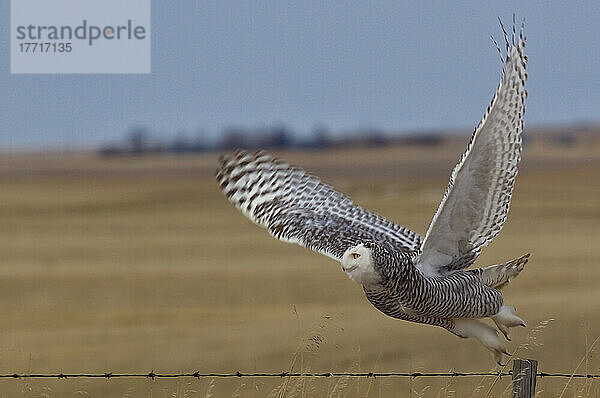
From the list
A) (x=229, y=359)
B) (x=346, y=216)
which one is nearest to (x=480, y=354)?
(x=229, y=359)

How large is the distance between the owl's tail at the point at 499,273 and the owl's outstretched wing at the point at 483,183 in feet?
0.40

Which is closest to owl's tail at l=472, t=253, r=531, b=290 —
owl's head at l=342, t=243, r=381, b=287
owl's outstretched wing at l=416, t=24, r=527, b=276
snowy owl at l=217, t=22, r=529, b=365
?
snowy owl at l=217, t=22, r=529, b=365

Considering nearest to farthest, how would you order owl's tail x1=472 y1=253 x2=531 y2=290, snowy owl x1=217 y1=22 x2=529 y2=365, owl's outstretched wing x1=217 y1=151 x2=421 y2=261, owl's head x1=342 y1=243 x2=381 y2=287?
1. owl's head x1=342 y1=243 x2=381 y2=287
2. snowy owl x1=217 y1=22 x2=529 y2=365
3. owl's tail x1=472 y1=253 x2=531 y2=290
4. owl's outstretched wing x1=217 y1=151 x2=421 y2=261

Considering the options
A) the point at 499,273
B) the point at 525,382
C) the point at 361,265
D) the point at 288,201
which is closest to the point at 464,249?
the point at 499,273

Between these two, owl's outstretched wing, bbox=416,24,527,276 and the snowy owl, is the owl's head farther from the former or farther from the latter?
owl's outstretched wing, bbox=416,24,527,276

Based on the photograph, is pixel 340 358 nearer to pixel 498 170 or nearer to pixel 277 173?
pixel 277 173

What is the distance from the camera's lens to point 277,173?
7598 mm

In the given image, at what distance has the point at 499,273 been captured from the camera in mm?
6262

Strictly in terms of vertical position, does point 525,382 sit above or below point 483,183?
below

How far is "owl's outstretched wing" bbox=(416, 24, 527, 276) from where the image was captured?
5.86 metres

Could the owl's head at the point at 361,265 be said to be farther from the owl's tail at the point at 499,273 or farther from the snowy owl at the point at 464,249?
the owl's tail at the point at 499,273

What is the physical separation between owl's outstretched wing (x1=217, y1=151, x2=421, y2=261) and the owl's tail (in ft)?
2.67

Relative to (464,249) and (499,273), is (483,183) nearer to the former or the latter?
(464,249)

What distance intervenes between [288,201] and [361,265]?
1.94 meters
